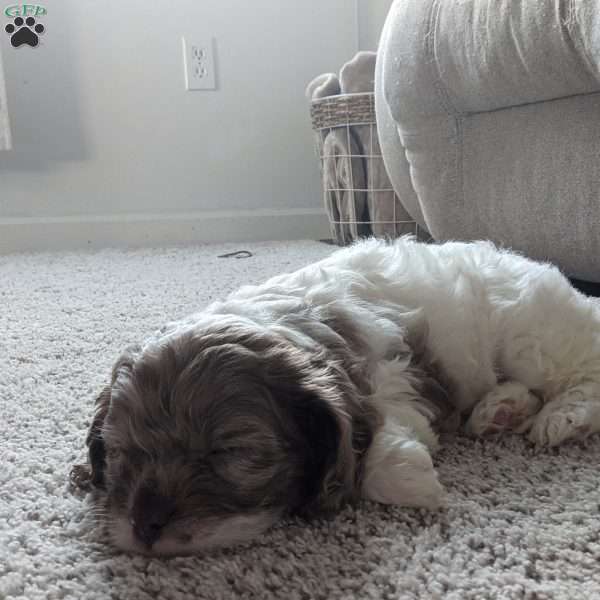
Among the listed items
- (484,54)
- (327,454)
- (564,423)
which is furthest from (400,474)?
(484,54)

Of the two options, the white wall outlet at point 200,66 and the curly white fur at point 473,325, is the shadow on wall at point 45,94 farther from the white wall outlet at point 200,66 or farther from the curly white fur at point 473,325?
the curly white fur at point 473,325

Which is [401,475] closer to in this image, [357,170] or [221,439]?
[221,439]

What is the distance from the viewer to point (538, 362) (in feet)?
4.77

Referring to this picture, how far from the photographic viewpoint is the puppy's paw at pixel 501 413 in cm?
137

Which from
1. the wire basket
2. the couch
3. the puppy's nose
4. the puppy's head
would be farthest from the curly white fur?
the wire basket

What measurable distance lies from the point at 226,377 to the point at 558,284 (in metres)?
0.78

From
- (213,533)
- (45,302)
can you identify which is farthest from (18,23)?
(213,533)

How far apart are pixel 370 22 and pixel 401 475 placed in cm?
400

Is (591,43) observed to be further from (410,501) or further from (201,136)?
(201,136)

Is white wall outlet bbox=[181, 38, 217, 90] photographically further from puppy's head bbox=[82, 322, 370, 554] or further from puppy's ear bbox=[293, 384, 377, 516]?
puppy's ear bbox=[293, 384, 377, 516]

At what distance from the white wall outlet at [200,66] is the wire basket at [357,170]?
0.87m

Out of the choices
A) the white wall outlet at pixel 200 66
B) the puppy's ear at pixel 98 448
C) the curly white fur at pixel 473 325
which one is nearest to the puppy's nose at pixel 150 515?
the puppy's ear at pixel 98 448

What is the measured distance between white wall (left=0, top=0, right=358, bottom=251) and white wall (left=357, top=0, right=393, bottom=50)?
6 cm

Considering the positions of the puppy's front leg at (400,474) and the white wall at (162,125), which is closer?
the puppy's front leg at (400,474)
